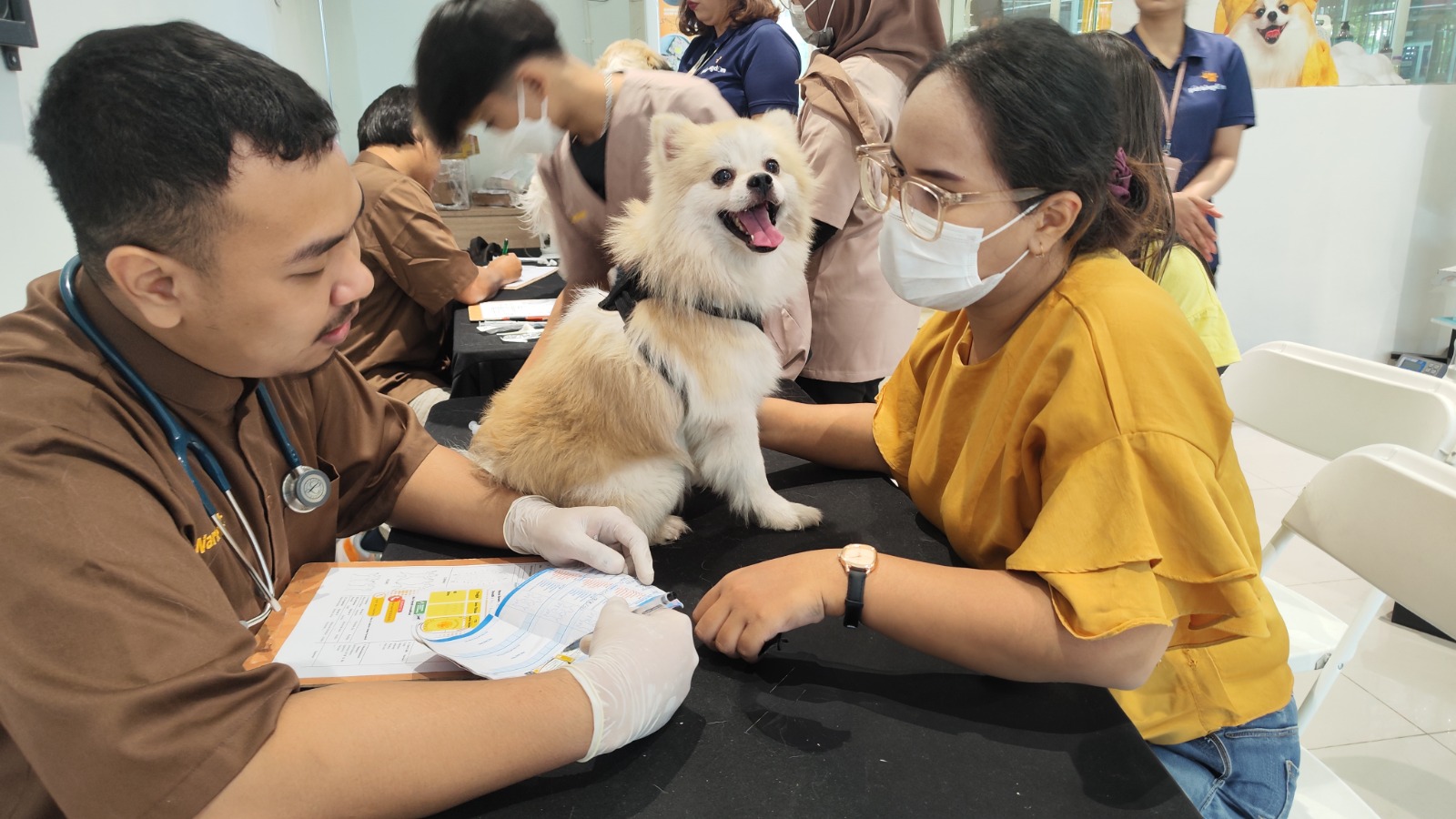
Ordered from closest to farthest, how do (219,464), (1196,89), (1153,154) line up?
(219,464), (1153,154), (1196,89)

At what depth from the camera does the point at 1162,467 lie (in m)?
0.91

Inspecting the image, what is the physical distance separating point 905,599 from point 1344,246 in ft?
17.3

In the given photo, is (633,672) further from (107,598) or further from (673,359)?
(673,359)

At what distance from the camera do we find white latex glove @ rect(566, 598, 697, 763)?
854mm

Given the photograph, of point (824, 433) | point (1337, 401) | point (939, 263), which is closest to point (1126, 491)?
point (939, 263)

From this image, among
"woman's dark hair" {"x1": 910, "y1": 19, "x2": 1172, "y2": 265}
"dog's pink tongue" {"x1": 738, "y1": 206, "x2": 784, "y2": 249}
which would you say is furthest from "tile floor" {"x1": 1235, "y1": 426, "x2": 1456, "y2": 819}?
"dog's pink tongue" {"x1": 738, "y1": 206, "x2": 784, "y2": 249}

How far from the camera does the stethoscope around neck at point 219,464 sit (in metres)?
0.85

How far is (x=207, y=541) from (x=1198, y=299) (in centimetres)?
247

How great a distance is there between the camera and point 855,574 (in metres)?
1.02

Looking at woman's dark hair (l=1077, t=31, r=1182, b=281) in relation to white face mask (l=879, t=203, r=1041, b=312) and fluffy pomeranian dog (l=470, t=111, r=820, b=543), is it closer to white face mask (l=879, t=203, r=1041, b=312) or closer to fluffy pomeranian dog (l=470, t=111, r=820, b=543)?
white face mask (l=879, t=203, r=1041, b=312)

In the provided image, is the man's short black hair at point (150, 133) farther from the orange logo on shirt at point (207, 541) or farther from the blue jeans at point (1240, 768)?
the blue jeans at point (1240, 768)

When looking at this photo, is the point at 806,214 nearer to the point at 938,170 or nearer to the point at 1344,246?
the point at 938,170

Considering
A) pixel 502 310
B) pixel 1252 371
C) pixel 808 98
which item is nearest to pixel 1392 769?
pixel 1252 371

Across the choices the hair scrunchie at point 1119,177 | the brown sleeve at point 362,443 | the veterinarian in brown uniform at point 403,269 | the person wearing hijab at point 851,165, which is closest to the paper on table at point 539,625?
the brown sleeve at point 362,443
